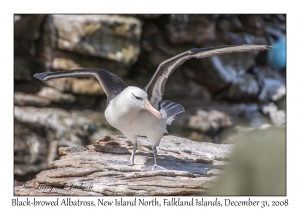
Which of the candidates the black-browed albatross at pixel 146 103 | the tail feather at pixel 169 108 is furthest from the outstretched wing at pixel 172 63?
the tail feather at pixel 169 108

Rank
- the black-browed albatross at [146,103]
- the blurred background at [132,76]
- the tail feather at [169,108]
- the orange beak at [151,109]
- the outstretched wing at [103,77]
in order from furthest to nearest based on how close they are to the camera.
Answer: the blurred background at [132,76] → the tail feather at [169,108] → the outstretched wing at [103,77] → the black-browed albatross at [146,103] → the orange beak at [151,109]

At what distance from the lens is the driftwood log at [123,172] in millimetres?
5508

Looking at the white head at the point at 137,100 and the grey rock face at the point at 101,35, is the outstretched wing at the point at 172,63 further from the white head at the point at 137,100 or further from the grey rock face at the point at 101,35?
the grey rock face at the point at 101,35

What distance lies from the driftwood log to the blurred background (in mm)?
5906

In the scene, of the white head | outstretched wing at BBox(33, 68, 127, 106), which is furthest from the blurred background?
the white head

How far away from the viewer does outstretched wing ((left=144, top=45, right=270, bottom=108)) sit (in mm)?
5668

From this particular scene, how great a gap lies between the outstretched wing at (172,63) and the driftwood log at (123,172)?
0.87 m

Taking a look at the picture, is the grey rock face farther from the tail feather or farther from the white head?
the white head

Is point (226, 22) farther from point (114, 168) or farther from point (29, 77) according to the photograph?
point (114, 168)

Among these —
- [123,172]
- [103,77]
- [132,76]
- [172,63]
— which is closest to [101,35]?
[132,76]

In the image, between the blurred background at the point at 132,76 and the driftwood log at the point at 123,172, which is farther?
the blurred background at the point at 132,76

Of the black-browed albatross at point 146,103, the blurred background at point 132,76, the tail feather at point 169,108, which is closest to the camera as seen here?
the black-browed albatross at point 146,103

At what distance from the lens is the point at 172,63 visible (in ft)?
19.2

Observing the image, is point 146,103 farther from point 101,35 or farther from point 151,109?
point 101,35
